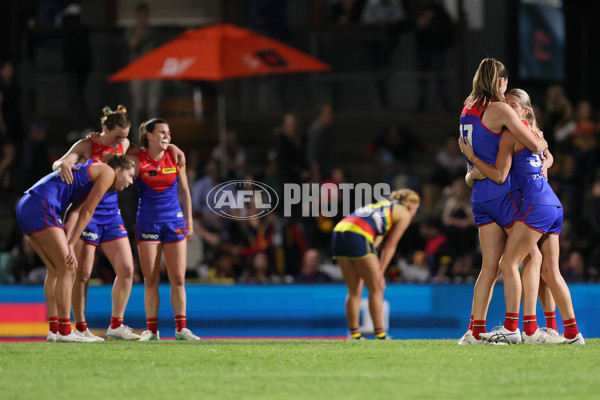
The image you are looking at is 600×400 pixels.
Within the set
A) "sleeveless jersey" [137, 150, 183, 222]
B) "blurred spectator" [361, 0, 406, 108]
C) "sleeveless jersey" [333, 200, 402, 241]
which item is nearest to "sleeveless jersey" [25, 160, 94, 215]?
"sleeveless jersey" [137, 150, 183, 222]

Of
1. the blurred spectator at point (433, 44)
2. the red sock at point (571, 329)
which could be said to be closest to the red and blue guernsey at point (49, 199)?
the red sock at point (571, 329)

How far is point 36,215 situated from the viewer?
9.53 meters

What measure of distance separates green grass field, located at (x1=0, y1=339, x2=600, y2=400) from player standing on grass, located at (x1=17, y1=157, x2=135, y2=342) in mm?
732

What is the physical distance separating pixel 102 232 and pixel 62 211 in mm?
657

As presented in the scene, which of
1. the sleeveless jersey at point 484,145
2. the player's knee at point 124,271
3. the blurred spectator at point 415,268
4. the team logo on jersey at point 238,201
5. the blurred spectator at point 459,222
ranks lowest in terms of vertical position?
the blurred spectator at point 415,268

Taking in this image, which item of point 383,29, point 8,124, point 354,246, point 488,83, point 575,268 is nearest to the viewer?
point 488,83

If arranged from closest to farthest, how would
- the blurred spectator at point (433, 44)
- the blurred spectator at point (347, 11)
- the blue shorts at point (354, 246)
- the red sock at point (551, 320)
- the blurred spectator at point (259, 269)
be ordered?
the red sock at point (551, 320) → the blue shorts at point (354, 246) → the blurred spectator at point (259, 269) → the blurred spectator at point (433, 44) → the blurred spectator at point (347, 11)

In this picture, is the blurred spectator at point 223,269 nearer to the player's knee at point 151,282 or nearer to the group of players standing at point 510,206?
the player's knee at point 151,282

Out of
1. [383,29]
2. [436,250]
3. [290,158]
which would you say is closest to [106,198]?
[436,250]

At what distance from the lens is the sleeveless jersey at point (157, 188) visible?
10250 mm

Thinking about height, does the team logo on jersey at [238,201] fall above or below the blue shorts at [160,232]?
below

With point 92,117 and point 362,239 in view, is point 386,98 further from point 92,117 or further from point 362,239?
point 362,239

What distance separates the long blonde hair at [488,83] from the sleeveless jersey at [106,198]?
341cm

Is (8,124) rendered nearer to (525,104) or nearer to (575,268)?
(575,268)
